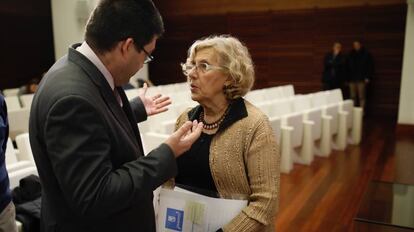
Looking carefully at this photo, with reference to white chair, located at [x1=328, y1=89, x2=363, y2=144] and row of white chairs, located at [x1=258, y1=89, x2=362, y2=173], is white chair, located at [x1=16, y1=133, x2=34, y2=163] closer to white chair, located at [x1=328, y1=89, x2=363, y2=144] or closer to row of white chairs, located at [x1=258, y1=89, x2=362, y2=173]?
row of white chairs, located at [x1=258, y1=89, x2=362, y2=173]

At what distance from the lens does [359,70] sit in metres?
8.36

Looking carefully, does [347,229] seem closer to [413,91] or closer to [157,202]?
[157,202]

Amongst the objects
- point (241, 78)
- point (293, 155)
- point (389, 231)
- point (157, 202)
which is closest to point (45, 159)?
point (157, 202)

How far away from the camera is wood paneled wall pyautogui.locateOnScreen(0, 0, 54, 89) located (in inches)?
364

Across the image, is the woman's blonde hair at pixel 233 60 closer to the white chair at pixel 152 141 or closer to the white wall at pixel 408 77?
the white chair at pixel 152 141

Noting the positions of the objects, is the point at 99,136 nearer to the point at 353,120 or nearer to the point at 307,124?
the point at 307,124

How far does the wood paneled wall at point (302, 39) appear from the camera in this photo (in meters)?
8.65

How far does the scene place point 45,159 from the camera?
1089mm

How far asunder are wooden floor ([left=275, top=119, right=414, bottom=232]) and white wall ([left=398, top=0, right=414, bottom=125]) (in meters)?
0.57

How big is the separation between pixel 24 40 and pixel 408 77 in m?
8.64

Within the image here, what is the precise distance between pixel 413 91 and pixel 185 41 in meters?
6.09

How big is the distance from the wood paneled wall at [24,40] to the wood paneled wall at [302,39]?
9.95 feet

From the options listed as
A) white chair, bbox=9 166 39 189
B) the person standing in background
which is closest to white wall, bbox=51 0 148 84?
white chair, bbox=9 166 39 189

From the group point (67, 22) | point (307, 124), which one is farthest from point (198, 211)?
point (67, 22)
